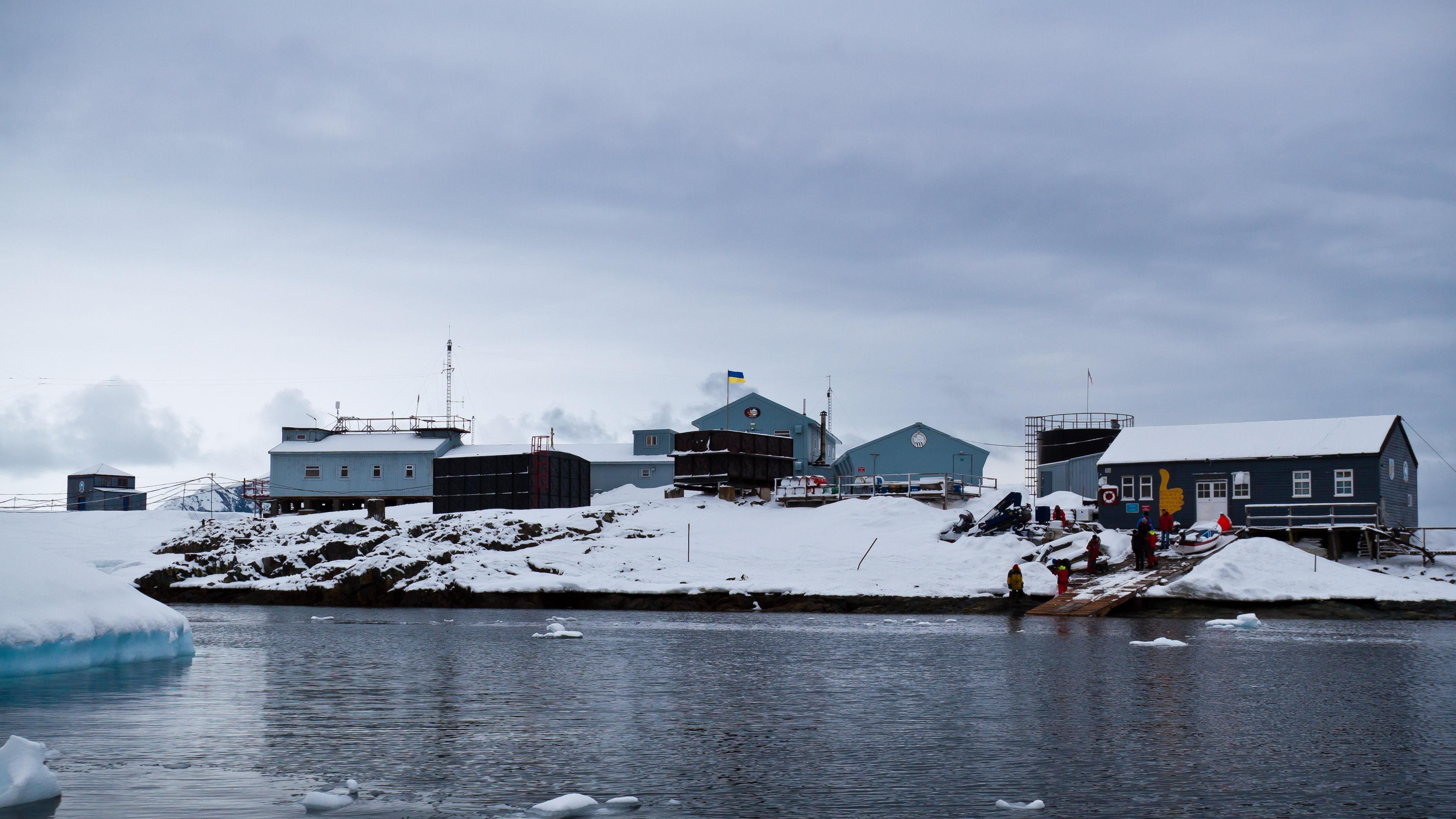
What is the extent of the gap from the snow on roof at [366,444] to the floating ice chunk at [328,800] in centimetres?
7322

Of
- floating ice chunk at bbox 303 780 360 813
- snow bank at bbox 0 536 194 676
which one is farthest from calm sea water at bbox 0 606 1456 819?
snow bank at bbox 0 536 194 676

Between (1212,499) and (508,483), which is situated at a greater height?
(508,483)

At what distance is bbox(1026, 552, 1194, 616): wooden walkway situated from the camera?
129ft

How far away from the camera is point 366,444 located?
83.5m

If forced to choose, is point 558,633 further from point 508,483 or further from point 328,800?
point 508,483

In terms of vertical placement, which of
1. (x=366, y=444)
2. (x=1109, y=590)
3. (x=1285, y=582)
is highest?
(x=366, y=444)

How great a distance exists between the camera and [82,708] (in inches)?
640

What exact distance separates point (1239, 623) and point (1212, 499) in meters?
21.0

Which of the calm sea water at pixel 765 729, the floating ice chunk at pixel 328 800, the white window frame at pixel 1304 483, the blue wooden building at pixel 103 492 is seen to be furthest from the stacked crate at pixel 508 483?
the floating ice chunk at pixel 328 800

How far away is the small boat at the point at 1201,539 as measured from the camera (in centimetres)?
4831

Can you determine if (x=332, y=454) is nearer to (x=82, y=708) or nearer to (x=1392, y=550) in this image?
(x=1392, y=550)

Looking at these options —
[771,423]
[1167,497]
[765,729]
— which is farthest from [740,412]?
[765,729]

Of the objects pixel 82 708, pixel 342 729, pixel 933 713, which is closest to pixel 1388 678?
pixel 933 713

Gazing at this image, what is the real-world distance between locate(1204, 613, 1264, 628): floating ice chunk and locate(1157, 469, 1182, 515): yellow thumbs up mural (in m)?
20.5
